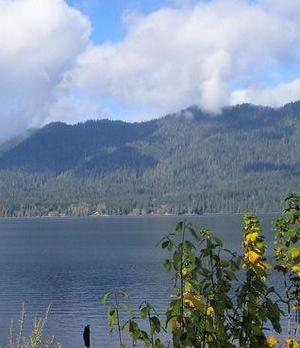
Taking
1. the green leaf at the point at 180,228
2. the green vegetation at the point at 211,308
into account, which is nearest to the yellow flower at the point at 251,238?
the green vegetation at the point at 211,308

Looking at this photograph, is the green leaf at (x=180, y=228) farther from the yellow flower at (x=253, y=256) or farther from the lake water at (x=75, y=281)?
the lake water at (x=75, y=281)

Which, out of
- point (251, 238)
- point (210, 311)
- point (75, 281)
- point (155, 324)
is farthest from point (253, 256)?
point (75, 281)

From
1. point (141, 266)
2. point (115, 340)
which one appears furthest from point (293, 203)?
point (141, 266)

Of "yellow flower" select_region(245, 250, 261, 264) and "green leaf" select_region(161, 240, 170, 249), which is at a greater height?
"green leaf" select_region(161, 240, 170, 249)

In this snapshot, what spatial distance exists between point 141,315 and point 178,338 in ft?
1.17

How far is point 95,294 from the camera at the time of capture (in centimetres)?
7181

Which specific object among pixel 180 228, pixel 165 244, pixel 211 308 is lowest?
pixel 211 308

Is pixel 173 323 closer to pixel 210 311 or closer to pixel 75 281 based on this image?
pixel 210 311

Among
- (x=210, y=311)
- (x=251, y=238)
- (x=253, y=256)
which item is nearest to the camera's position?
(x=210, y=311)

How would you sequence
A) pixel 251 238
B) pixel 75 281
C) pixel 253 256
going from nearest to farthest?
pixel 253 256, pixel 251 238, pixel 75 281

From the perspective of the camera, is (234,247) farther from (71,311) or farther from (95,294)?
(71,311)

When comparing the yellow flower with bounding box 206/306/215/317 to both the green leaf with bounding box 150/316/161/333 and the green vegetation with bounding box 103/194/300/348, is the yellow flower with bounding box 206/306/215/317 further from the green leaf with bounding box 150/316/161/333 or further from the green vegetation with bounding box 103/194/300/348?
the green leaf with bounding box 150/316/161/333

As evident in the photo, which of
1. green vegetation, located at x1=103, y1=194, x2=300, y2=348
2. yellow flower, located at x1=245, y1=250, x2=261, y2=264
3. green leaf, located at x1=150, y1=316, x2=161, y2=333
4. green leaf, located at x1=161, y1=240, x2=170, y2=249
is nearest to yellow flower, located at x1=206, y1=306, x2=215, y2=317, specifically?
green vegetation, located at x1=103, y1=194, x2=300, y2=348

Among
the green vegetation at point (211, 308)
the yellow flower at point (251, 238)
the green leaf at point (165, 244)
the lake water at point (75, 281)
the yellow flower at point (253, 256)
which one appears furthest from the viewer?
the lake water at point (75, 281)
